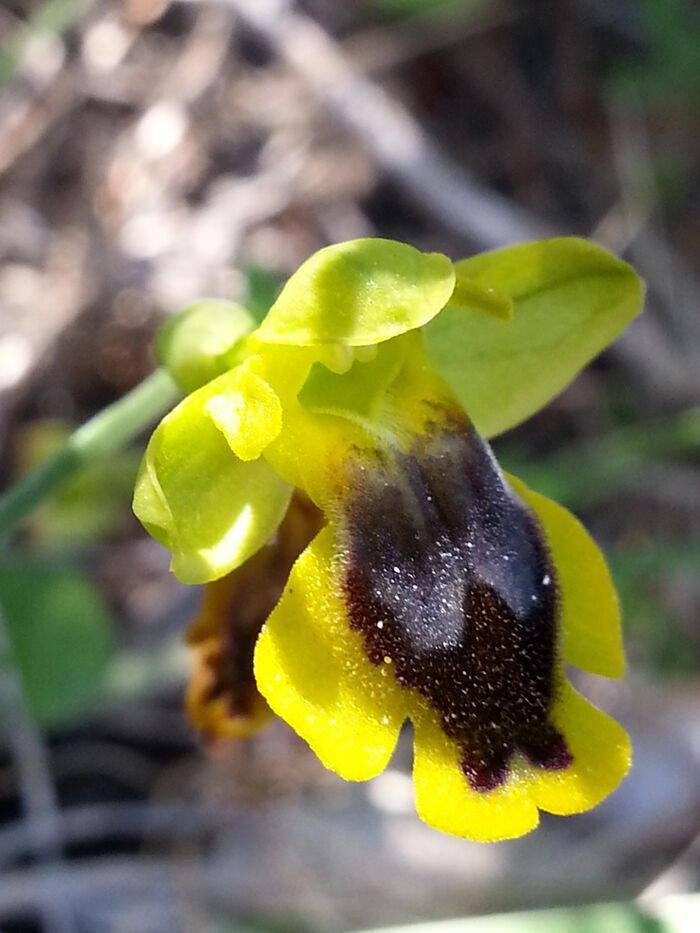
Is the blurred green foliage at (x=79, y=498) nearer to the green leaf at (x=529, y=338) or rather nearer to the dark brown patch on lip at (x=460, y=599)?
the green leaf at (x=529, y=338)

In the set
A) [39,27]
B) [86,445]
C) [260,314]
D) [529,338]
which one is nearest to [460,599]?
[529,338]

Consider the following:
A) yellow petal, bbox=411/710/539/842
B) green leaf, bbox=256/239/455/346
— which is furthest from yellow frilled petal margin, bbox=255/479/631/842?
green leaf, bbox=256/239/455/346

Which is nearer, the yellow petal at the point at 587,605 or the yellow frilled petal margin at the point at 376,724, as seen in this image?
the yellow frilled petal margin at the point at 376,724

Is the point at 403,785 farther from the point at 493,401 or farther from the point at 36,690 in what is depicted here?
the point at 493,401

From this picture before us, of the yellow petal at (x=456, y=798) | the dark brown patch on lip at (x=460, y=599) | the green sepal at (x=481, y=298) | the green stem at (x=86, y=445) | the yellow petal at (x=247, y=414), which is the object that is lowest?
the yellow petal at (x=456, y=798)

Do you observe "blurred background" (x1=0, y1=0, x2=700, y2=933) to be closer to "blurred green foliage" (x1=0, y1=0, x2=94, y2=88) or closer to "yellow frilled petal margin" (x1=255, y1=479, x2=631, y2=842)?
"blurred green foliage" (x1=0, y1=0, x2=94, y2=88)

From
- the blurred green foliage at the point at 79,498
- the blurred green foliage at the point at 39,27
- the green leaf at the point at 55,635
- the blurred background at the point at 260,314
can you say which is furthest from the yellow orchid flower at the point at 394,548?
the blurred green foliage at the point at 39,27

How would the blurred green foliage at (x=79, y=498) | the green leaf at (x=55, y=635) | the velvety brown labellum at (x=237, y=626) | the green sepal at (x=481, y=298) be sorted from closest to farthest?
1. the green sepal at (x=481, y=298)
2. the velvety brown labellum at (x=237, y=626)
3. the green leaf at (x=55, y=635)
4. the blurred green foliage at (x=79, y=498)

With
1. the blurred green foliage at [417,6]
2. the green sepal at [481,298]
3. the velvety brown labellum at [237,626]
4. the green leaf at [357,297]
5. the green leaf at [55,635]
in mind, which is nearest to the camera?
the green leaf at [357,297]

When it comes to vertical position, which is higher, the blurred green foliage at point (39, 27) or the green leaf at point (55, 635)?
the blurred green foliage at point (39, 27)
